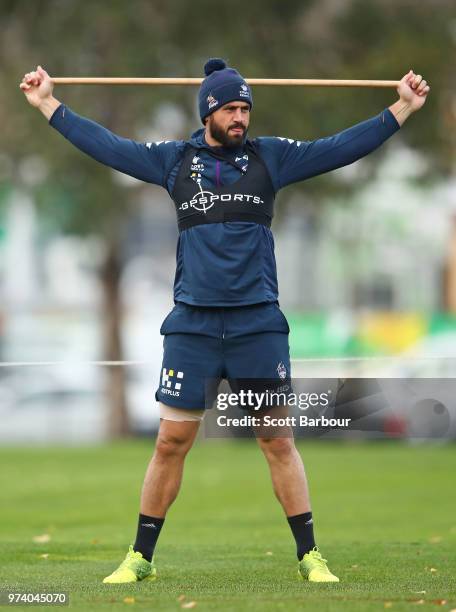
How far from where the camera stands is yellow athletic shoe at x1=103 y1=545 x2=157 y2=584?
315 inches

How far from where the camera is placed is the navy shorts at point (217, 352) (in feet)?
26.1

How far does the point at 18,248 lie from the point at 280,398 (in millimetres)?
53903

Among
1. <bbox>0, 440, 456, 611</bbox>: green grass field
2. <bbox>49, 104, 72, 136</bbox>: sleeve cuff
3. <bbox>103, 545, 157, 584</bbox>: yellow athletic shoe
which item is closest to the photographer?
<bbox>0, 440, 456, 611</bbox>: green grass field

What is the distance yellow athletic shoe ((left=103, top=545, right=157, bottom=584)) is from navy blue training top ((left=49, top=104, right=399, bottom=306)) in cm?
134

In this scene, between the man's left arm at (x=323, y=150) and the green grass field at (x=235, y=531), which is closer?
the green grass field at (x=235, y=531)

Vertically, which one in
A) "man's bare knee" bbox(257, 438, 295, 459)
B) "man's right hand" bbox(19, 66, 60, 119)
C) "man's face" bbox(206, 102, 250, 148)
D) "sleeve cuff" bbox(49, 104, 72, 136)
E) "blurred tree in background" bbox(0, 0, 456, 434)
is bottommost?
"man's bare knee" bbox(257, 438, 295, 459)

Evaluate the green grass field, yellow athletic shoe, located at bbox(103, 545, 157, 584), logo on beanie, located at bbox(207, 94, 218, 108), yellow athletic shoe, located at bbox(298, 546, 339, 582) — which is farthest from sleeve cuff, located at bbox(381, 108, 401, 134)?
yellow athletic shoe, located at bbox(103, 545, 157, 584)

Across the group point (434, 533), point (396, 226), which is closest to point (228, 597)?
point (434, 533)

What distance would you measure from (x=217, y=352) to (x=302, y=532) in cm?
101

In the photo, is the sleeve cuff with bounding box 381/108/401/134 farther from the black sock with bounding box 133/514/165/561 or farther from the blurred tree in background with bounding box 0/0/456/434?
the blurred tree in background with bounding box 0/0/456/434

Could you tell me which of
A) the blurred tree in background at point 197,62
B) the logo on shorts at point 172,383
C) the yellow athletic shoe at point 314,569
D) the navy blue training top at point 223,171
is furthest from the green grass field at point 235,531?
the blurred tree in background at point 197,62

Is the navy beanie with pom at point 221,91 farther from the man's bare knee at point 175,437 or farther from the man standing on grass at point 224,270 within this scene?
the man's bare knee at point 175,437

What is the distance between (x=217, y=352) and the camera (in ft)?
26.2

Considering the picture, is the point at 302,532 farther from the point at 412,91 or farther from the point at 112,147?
the point at 412,91
